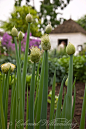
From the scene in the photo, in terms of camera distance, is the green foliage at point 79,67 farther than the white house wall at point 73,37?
No

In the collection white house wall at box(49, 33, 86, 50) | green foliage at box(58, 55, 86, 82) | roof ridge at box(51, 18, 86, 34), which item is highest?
roof ridge at box(51, 18, 86, 34)

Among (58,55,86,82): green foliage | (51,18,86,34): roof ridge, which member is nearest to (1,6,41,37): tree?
(51,18,86,34): roof ridge

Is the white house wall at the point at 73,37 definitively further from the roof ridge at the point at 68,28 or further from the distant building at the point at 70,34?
the roof ridge at the point at 68,28

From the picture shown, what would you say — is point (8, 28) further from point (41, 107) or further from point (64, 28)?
point (41, 107)

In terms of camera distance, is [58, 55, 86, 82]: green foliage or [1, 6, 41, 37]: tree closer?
[58, 55, 86, 82]: green foliage

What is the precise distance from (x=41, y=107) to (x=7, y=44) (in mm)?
5026

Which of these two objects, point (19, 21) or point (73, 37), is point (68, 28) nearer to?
point (73, 37)

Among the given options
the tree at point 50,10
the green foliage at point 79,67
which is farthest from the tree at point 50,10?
the green foliage at point 79,67

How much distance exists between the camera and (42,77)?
2.56ft

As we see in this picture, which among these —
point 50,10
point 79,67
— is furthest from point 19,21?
point 79,67

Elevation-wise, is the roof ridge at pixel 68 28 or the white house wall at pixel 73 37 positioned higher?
the roof ridge at pixel 68 28

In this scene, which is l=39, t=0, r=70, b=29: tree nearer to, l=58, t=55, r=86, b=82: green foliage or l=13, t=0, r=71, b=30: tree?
l=13, t=0, r=71, b=30: tree

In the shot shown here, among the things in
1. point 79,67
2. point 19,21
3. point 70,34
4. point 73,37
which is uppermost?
point 19,21

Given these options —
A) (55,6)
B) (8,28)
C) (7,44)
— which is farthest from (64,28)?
(7,44)
